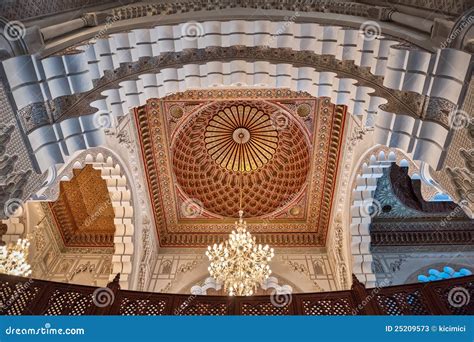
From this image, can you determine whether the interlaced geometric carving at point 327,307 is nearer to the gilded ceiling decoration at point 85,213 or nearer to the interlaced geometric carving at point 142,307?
the interlaced geometric carving at point 142,307

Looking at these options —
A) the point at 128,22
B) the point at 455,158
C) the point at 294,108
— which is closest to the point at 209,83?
the point at 128,22

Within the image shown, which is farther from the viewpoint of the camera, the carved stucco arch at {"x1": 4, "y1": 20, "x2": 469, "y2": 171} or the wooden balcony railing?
the wooden balcony railing

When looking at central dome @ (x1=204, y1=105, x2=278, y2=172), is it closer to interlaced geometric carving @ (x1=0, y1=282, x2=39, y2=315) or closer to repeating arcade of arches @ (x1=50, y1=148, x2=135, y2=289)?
repeating arcade of arches @ (x1=50, y1=148, x2=135, y2=289)

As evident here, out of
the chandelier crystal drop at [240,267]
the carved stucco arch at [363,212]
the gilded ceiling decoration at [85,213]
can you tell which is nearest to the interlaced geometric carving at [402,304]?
the chandelier crystal drop at [240,267]

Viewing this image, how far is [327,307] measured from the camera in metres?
3.89

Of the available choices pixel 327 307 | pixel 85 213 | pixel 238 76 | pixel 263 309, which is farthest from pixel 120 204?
pixel 327 307

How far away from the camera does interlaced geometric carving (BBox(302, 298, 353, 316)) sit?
3.84m

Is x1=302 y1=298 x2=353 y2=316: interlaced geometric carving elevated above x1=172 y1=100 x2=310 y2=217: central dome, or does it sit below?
below

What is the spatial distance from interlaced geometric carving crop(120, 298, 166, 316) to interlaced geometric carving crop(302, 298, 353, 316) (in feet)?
5.16

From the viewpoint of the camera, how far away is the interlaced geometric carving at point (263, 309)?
3.80 m

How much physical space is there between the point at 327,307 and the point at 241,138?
5.58 meters

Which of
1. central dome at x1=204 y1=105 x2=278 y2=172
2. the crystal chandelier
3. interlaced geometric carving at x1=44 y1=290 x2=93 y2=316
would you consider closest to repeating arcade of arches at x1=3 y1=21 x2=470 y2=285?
interlaced geometric carving at x1=44 y1=290 x2=93 y2=316

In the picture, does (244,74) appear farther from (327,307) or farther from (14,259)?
(14,259)

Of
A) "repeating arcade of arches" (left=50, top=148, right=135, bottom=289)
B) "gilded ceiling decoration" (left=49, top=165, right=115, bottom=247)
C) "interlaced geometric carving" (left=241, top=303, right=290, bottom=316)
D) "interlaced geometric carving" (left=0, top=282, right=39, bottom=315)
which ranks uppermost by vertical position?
"gilded ceiling decoration" (left=49, top=165, right=115, bottom=247)
